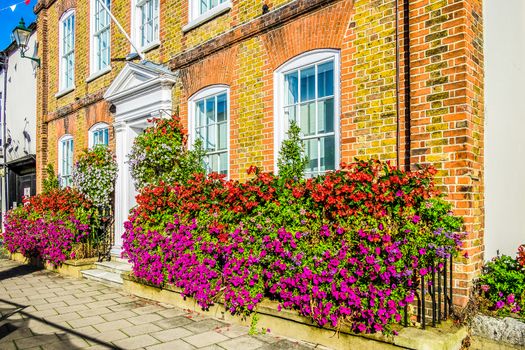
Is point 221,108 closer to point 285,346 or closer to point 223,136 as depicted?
point 223,136

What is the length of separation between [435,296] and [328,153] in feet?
7.19

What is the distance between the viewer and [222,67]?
23.0 feet

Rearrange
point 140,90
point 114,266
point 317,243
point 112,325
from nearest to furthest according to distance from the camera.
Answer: point 317,243 < point 112,325 < point 114,266 < point 140,90

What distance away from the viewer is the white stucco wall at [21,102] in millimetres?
14102

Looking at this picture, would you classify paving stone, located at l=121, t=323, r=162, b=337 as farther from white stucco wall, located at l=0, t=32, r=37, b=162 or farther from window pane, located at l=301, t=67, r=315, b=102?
white stucco wall, located at l=0, t=32, r=37, b=162

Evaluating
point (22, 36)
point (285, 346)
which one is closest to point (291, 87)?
point (285, 346)

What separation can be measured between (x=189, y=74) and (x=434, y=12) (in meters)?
4.41

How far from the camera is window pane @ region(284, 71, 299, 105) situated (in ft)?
19.9


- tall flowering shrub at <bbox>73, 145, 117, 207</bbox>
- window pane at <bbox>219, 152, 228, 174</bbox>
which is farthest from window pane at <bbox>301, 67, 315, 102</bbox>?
tall flowering shrub at <bbox>73, 145, 117, 207</bbox>

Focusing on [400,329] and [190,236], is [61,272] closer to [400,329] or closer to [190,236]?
[190,236]

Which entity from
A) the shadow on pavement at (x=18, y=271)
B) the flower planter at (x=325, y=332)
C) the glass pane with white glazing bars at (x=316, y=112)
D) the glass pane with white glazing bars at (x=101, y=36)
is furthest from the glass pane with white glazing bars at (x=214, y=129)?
the shadow on pavement at (x=18, y=271)

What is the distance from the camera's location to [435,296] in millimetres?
4164

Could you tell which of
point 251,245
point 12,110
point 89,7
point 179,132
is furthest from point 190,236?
point 12,110

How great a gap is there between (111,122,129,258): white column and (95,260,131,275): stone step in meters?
0.43
